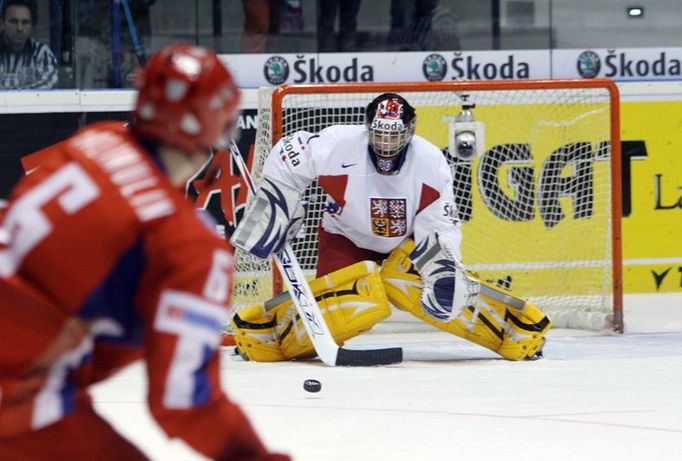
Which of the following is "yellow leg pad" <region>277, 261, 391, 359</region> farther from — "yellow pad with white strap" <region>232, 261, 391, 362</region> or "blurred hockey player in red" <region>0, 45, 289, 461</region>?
"blurred hockey player in red" <region>0, 45, 289, 461</region>

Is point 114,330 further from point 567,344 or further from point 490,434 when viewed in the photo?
point 567,344

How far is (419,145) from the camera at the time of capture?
4984mm

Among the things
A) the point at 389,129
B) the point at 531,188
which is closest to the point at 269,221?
the point at 389,129

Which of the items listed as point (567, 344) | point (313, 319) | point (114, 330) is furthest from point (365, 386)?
point (114, 330)

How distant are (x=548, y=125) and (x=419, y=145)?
68.2 inches

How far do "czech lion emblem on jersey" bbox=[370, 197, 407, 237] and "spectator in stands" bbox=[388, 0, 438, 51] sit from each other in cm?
221

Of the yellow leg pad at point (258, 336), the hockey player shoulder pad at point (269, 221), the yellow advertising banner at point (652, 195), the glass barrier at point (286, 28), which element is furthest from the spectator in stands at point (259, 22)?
the yellow leg pad at point (258, 336)

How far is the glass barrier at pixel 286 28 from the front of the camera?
6.58 m

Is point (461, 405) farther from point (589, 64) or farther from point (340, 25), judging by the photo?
point (589, 64)

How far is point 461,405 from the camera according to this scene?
13.1 ft

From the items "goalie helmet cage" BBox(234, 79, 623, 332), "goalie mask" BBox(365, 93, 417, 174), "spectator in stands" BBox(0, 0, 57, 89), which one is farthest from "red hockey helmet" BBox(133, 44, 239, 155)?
"spectator in stands" BBox(0, 0, 57, 89)

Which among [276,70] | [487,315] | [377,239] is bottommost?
[487,315]

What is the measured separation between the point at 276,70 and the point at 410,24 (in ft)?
2.39

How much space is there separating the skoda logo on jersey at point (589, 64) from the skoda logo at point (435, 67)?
718 mm
